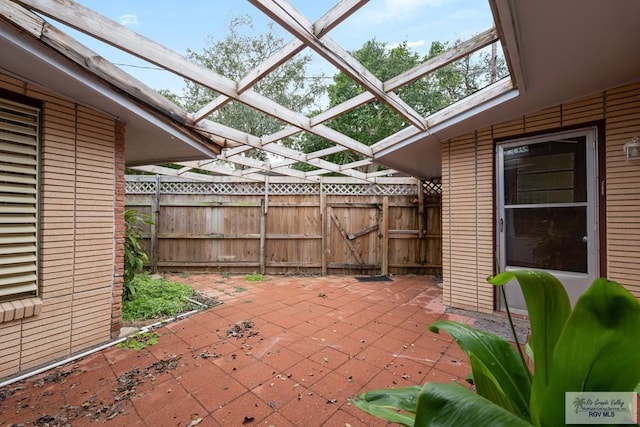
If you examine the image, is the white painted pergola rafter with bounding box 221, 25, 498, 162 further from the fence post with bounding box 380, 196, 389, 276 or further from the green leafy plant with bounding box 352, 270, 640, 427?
the fence post with bounding box 380, 196, 389, 276

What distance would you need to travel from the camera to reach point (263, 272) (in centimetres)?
618

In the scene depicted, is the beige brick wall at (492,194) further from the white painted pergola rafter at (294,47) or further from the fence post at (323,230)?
the fence post at (323,230)

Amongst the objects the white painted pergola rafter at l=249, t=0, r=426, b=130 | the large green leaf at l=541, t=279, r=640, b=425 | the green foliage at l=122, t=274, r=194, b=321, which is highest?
the white painted pergola rafter at l=249, t=0, r=426, b=130

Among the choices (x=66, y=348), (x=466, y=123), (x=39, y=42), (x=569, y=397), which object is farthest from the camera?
(x=466, y=123)

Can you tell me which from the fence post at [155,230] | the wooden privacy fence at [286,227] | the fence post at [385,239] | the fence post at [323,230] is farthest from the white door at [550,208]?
the fence post at [155,230]

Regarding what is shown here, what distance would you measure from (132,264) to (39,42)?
2.76 m

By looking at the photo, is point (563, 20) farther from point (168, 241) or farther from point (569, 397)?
point (168, 241)

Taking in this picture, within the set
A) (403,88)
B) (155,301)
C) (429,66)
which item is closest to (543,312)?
(429,66)

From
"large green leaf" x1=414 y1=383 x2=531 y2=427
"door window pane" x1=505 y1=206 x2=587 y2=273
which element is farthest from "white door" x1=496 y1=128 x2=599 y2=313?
"large green leaf" x1=414 y1=383 x2=531 y2=427

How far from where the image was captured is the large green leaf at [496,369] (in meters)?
0.77

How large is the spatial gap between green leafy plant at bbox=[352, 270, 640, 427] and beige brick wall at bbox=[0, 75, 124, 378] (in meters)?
3.10

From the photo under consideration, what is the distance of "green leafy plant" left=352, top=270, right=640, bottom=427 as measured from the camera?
54cm

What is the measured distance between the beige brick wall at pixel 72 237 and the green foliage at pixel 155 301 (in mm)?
597

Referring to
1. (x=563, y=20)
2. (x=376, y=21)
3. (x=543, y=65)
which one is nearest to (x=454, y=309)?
(x=543, y=65)
